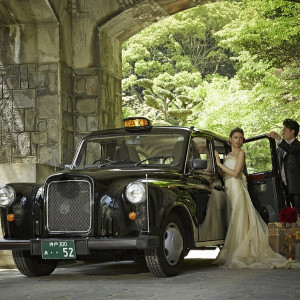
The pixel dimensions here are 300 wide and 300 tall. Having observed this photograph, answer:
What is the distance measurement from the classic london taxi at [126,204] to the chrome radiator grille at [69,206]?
0.01 m

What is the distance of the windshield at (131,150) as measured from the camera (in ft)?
27.0

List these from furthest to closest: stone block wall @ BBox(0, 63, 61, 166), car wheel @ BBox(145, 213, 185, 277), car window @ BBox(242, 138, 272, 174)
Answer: car window @ BBox(242, 138, 272, 174), stone block wall @ BBox(0, 63, 61, 166), car wheel @ BBox(145, 213, 185, 277)

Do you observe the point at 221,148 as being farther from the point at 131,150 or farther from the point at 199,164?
the point at 199,164

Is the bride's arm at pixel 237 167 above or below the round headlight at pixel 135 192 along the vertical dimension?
above

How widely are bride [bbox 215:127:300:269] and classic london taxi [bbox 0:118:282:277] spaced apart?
0.16 metres

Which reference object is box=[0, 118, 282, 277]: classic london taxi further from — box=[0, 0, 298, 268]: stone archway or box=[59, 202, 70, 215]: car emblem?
box=[0, 0, 298, 268]: stone archway

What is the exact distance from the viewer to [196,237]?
7.89 m

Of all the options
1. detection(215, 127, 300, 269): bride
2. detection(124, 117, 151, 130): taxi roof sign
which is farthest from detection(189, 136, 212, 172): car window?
detection(124, 117, 151, 130): taxi roof sign

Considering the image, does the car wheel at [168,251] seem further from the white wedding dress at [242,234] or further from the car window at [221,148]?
the car window at [221,148]

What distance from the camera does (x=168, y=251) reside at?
7340mm

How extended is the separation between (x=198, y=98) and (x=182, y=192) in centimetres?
2669

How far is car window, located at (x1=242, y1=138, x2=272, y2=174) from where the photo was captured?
28750 millimetres

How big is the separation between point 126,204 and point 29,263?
1518mm

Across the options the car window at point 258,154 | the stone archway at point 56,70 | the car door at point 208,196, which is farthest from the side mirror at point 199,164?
the car window at point 258,154
